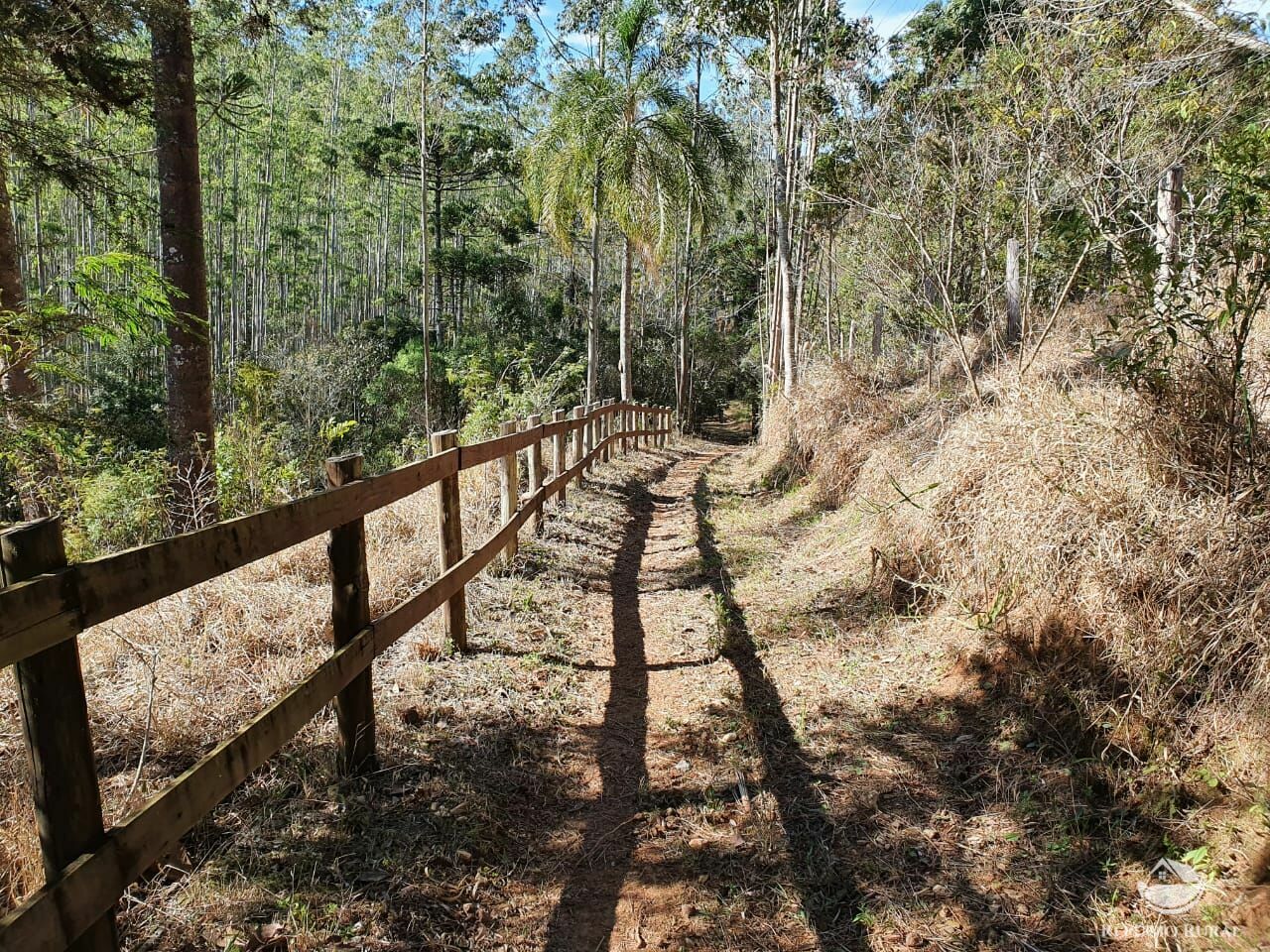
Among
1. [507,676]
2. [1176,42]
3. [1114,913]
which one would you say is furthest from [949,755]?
[1176,42]

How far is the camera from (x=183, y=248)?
856cm

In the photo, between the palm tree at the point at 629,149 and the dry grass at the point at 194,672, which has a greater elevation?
the palm tree at the point at 629,149

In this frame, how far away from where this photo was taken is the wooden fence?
Answer: 5.56 ft

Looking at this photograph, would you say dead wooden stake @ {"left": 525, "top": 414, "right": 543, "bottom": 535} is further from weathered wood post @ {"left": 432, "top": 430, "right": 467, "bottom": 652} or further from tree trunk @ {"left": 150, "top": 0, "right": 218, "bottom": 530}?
tree trunk @ {"left": 150, "top": 0, "right": 218, "bottom": 530}

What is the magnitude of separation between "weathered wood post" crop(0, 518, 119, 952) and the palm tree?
1605cm

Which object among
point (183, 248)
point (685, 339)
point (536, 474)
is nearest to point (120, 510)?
point (183, 248)

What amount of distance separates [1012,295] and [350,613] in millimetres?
14134

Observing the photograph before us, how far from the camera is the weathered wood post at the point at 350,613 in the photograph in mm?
3127

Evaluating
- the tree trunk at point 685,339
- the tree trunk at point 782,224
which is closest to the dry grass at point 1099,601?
the tree trunk at point 782,224

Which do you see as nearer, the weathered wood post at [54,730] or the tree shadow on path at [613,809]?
the weathered wood post at [54,730]

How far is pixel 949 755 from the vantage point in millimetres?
3688

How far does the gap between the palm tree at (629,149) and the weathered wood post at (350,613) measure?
576 inches

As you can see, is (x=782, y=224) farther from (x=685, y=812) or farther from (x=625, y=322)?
(x=685, y=812)

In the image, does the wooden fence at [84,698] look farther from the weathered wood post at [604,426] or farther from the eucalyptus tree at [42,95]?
the weathered wood post at [604,426]
